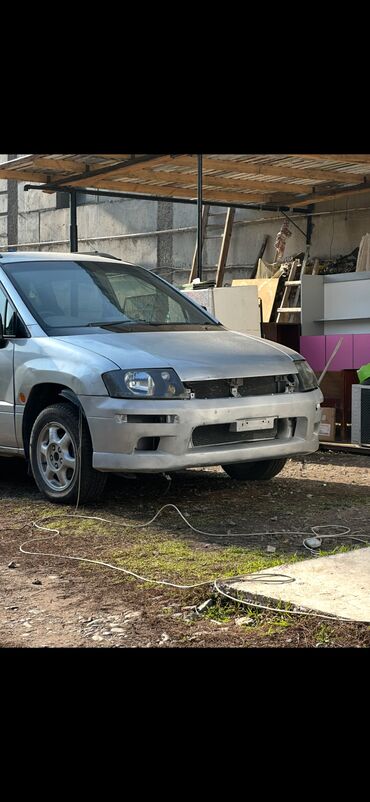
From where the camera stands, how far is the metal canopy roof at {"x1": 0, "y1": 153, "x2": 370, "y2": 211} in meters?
13.1

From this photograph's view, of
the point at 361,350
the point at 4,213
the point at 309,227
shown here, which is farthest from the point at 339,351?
the point at 4,213

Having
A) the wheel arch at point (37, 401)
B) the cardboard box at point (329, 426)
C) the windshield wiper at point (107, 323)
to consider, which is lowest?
the cardboard box at point (329, 426)

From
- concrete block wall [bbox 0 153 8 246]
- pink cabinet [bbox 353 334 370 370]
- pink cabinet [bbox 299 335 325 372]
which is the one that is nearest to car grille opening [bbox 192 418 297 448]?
pink cabinet [bbox 353 334 370 370]

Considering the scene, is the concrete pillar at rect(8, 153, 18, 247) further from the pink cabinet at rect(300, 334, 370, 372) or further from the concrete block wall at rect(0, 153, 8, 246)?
the pink cabinet at rect(300, 334, 370, 372)

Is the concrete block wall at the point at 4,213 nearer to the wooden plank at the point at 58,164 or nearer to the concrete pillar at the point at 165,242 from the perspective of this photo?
the concrete pillar at the point at 165,242

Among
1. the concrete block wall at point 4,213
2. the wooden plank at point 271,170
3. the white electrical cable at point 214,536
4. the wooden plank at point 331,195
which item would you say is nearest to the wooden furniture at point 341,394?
the wooden plank at point 271,170

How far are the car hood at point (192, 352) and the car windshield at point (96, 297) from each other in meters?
0.38

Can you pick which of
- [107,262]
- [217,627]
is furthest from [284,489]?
[217,627]

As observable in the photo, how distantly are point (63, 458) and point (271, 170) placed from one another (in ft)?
24.7

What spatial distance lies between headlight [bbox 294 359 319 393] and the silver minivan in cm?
1

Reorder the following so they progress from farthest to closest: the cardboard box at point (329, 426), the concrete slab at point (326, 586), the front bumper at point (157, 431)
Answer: the cardboard box at point (329, 426) < the front bumper at point (157, 431) < the concrete slab at point (326, 586)

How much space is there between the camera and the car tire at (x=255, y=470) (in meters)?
8.41

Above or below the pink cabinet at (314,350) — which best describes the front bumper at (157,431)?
below
